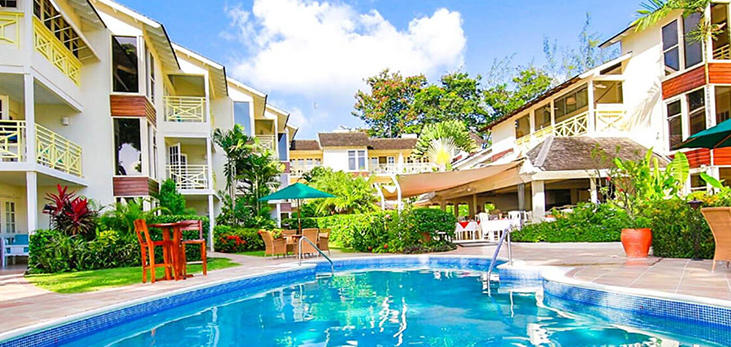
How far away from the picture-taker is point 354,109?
6075 cm

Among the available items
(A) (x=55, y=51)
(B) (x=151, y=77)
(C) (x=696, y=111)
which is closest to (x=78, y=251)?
(A) (x=55, y=51)

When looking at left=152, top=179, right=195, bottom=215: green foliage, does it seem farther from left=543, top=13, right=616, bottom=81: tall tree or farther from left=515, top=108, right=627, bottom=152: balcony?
left=543, top=13, right=616, bottom=81: tall tree

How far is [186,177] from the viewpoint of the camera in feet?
74.7

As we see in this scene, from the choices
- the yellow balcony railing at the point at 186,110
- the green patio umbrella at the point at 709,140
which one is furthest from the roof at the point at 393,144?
the green patio umbrella at the point at 709,140

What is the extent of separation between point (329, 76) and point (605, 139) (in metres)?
41.5

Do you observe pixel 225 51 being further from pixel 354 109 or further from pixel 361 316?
pixel 361 316

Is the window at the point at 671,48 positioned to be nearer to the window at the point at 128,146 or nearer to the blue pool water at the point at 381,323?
the blue pool water at the point at 381,323

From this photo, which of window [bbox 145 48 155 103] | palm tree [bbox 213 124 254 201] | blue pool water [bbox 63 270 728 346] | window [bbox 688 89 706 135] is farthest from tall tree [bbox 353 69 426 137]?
blue pool water [bbox 63 270 728 346]

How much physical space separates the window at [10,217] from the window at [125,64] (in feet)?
16.2

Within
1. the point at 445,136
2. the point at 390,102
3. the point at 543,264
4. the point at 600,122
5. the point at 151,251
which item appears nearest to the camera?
the point at 151,251

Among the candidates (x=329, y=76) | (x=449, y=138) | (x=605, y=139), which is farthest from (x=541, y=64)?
(x=605, y=139)

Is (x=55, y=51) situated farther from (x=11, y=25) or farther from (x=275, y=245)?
(x=275, y=245)

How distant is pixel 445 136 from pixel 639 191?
27762 millimetres

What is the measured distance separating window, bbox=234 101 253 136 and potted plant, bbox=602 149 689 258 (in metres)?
18.7
